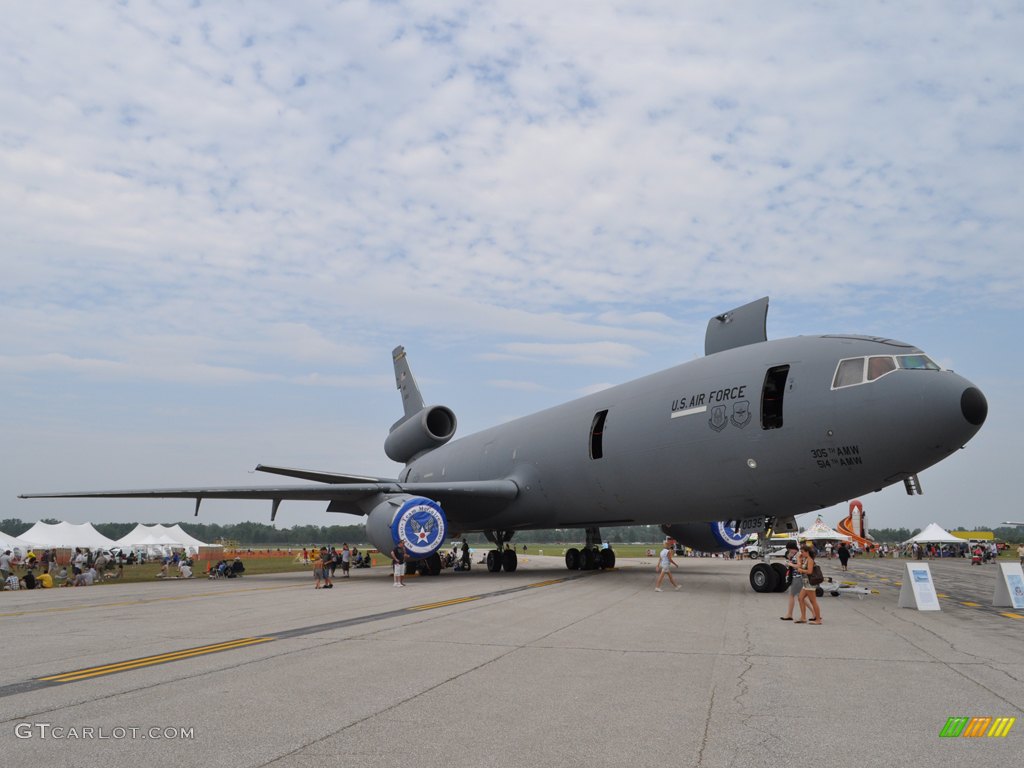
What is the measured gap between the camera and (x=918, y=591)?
14.7 metres

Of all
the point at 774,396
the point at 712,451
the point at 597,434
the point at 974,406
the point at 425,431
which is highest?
the point at 425,431

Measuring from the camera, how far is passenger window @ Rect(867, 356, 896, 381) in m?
14.2

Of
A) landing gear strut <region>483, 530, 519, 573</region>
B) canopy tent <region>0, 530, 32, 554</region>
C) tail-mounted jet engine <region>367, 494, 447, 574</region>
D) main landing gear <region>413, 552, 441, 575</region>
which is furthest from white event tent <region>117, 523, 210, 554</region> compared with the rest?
tail-mounted jet engine <region>367, 494, 447, 574</region>

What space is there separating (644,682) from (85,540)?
54.7 metres

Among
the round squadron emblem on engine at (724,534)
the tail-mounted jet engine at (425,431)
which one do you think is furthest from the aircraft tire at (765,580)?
the tail-mounted jet engine at (425,431)

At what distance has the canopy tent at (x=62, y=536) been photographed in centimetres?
5025

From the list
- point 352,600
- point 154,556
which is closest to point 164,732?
point 352,600

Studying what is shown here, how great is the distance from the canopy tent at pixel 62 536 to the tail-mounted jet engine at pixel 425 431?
29.4m

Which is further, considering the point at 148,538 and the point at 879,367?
the point at 148,538

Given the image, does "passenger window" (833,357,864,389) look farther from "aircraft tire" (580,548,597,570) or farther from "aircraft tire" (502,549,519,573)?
"aircraft tire" (502,549,519,573)

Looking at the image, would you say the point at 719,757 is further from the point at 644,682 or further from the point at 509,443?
the point at 509,443

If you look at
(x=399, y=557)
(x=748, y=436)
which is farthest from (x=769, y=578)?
(x=399, y=557)

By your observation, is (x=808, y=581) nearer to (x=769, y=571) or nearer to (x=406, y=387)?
(x=769, y=571)

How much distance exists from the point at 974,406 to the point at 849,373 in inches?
84.7
